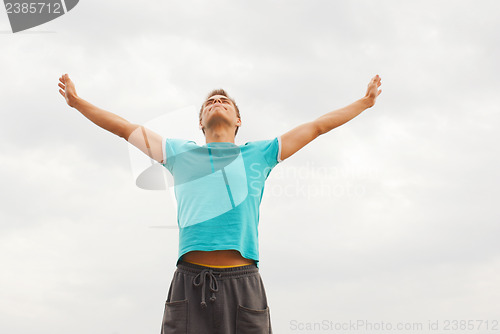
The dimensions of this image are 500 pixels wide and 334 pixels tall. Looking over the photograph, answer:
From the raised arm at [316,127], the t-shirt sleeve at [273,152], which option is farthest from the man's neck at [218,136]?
the raised arm at [316,127]

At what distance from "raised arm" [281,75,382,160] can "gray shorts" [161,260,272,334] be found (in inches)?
54.8

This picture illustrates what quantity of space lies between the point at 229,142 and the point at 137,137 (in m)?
0.99

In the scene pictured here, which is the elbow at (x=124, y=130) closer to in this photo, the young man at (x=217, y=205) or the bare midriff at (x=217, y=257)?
the young man at (x=217, y=205)

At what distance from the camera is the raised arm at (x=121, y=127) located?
16.9ft

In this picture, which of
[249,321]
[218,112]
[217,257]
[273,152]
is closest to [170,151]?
[218,112]

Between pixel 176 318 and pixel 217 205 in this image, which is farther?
pixel 217 205

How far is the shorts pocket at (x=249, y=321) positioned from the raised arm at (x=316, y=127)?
1636 millimetres

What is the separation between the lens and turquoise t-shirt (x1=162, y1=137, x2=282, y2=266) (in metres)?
4.70

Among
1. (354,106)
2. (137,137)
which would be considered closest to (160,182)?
(137,137)

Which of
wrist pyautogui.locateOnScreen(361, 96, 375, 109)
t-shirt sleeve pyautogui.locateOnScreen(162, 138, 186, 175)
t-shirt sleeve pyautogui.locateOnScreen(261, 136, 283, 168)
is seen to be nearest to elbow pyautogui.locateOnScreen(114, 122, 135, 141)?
t-shirt sleeve pyautogui.locateOnScreen(162, 138, 186, 175)

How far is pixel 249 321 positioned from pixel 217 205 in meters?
1.13

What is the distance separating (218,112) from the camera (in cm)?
549

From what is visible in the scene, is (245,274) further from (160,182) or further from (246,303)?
(160,182)

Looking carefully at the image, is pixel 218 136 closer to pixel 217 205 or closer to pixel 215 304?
pixel 217 205
